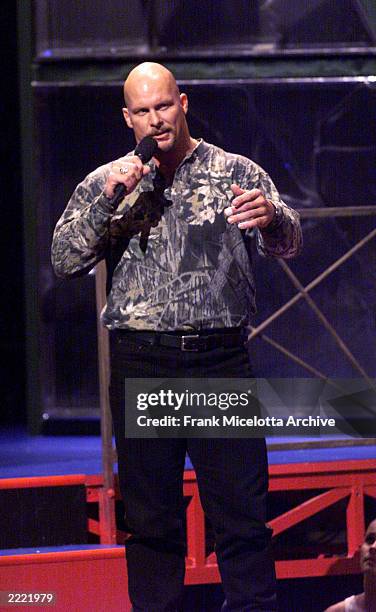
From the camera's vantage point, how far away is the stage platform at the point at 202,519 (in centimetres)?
344

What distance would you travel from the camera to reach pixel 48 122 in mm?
5090

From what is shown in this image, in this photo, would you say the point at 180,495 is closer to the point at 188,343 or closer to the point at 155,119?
the point at 188,343

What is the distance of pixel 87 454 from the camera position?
4.52 meters

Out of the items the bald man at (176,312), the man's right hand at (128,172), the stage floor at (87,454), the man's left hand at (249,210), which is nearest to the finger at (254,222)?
the man's left hand at (249,210)

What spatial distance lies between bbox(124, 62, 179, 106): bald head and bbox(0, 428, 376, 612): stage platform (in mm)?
1561

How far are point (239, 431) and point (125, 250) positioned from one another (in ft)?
1.74

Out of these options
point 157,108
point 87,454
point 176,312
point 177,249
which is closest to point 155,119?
point 157,108

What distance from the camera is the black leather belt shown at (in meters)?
2.62

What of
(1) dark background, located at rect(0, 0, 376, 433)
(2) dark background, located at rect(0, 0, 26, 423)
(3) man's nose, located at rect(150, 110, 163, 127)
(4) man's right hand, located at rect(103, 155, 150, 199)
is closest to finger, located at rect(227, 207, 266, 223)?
(4) man's right hand, located at rect(103, 155, 150, 199)

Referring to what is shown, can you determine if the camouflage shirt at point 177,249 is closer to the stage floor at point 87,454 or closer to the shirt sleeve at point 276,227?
the shirt sleeve at point 276,227

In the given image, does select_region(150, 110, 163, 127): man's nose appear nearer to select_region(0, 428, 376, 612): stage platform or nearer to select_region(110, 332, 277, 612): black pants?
select_region(110, 332, 277, 612): black pants

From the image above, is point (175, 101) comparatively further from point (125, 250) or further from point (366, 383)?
point (366, 383)

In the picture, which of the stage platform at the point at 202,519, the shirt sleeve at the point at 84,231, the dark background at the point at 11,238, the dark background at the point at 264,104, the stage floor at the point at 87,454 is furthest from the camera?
the dark background at the point at 11,238

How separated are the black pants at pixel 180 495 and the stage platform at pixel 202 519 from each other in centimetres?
77
